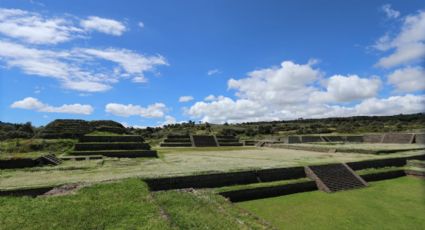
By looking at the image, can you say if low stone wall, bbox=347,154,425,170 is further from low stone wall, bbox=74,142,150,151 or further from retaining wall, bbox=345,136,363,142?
retaining wall, bbox=345,136,363,142

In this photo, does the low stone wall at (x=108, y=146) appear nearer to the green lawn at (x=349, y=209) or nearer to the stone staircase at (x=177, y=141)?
the stone staircase at (x=177, y=141)

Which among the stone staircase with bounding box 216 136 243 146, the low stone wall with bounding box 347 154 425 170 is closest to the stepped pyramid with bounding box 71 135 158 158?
the low stone wall with bounding box 347 154 425 170

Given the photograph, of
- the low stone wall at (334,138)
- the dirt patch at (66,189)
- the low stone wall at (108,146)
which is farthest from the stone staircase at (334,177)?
the low stone wall at (334,138)

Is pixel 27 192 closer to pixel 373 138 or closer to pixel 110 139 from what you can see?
pixel 110 139

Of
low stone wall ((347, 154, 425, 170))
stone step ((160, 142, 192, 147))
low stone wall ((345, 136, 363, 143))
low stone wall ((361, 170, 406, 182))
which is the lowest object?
low stone wall ((361, 170, 406, 182))

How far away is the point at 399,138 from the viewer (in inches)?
1289

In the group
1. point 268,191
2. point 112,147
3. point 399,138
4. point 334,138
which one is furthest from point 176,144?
point 399,138

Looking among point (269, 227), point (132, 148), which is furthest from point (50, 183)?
point (132, 148)

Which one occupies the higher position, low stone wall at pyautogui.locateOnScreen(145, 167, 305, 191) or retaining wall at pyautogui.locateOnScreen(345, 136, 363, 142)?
retaining wall at pyautogui.locateOnScreen(345, 136, 363, 142)

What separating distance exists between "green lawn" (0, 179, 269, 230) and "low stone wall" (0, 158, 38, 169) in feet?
24.1

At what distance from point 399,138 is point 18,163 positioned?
38.3 m

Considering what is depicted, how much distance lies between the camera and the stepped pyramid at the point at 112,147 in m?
19.8

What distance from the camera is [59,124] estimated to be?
27688mm

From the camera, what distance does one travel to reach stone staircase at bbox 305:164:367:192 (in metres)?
12.5
